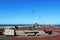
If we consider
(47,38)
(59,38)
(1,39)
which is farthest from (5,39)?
(59,38)

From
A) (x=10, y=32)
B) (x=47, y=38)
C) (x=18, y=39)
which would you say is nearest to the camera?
(x=18, y=39)

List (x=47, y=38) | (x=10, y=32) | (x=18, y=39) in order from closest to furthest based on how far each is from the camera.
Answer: (x=18, y=39) < (x=47, y=38) < (x=10, y=32)

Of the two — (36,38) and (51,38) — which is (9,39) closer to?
(36,38)

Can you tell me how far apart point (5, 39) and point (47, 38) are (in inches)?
216

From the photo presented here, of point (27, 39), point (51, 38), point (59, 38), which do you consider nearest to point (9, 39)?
point (27, 39)

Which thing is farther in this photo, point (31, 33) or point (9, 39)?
point (31, 33)

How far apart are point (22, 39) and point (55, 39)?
471 cm

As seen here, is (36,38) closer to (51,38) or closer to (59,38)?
(51,38)

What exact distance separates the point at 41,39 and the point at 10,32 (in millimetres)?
5092

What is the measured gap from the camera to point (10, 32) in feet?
79.4

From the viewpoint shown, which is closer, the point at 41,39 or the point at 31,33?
the point at 41,39

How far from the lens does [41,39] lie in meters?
21.5

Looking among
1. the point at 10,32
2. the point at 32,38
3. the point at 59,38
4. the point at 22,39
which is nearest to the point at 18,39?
the point at 22,39

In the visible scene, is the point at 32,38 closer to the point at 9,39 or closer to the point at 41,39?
the point at 41,39
